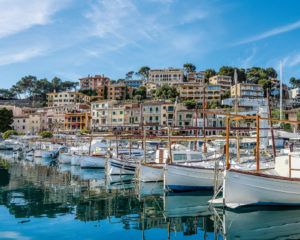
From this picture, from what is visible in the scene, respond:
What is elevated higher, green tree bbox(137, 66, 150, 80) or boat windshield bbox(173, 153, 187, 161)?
green tree bbox(137, 66, 150, 80)

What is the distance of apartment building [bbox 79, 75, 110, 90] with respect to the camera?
522ft

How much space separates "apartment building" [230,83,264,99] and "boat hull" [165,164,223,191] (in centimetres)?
10052

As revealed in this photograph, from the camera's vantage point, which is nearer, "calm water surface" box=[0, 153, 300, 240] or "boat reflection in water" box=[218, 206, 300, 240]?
"boat reflection in water" box=[218, 206, 300, 240]

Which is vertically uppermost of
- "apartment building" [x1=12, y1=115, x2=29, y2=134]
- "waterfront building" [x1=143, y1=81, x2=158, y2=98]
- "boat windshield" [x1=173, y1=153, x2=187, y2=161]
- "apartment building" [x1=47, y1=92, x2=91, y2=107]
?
"waterfront building" [x1=143, y1=81, x2=158, y2=98]

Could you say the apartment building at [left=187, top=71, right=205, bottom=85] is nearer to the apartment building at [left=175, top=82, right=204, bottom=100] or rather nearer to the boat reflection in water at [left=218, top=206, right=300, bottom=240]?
the apartment building at [left=175, top=82, right=204, bottom=100]

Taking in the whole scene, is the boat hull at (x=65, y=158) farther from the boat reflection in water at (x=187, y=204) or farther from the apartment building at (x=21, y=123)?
the apartment building at (x=21, y=123)

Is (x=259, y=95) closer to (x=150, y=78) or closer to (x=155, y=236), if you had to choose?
(x=150, y=78)

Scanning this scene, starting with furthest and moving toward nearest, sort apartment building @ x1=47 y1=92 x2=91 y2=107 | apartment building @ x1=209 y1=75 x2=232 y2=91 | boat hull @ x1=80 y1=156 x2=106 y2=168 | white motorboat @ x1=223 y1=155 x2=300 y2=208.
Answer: apartment building @ x1=47 y1=92 x2=91 y2=107 → apartment building @ x1=209 y1=75 x2=232 y2=91 → boat hull @ x1=80 y1=156 x2=106 y2=168 → white motorboat @ x1=223 y1=155 x2=300 y2=208

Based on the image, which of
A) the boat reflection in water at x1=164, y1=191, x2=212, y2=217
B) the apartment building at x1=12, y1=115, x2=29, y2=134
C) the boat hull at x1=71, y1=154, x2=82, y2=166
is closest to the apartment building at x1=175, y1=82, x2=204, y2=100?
the apartment building at x1=12, y1=115, x2=29, y2=134

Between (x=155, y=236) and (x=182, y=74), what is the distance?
5647 inches

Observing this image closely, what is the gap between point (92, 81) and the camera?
162 meters

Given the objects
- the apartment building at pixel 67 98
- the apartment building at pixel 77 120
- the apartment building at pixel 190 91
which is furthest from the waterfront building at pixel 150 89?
the apartment building at pixel 77 120

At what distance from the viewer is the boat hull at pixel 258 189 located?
1877 centimetres

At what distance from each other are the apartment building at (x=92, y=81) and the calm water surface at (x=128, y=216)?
13364 centimetres
